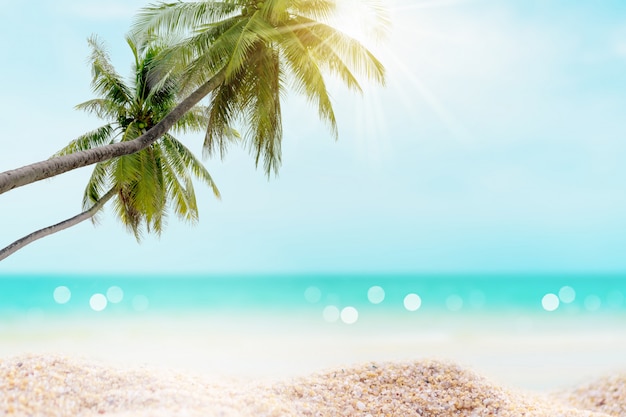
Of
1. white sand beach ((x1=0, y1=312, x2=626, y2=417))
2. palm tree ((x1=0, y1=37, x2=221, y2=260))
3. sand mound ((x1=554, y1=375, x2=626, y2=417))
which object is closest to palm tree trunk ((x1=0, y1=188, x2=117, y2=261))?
palm tree ((x1=0, y1=37, x2=221, y2=260))

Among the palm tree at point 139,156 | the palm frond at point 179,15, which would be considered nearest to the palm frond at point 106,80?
the palm tree at point 139,156

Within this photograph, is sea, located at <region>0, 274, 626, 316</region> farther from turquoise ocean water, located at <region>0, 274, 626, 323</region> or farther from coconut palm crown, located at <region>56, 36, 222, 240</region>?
coconut palm crown, located at <region>56, 36, 222, 240</region>

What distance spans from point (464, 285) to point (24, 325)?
34.0 metres

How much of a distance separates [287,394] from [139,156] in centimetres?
652

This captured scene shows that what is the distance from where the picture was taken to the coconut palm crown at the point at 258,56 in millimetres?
8031

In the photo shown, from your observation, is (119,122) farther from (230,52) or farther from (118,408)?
(118,408)

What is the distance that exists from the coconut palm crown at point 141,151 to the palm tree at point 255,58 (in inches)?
101

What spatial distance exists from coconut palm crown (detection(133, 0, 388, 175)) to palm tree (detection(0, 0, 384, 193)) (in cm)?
2

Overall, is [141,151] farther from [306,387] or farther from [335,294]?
[335,294]

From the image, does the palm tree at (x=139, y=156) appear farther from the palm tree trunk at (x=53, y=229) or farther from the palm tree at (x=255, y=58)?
the palm tree at (x=255, y=58)

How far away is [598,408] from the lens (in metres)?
7.39

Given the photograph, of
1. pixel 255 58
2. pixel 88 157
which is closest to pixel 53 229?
pixel 88 157

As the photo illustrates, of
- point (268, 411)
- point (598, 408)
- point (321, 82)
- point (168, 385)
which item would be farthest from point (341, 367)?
point (321, 82)

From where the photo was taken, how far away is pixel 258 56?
8289 mm
